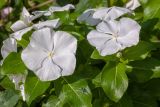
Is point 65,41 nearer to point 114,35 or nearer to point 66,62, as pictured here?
point 66,62

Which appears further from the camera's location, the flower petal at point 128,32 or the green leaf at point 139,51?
the green leaf at point 139,51

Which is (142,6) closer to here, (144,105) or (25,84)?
(144,105)

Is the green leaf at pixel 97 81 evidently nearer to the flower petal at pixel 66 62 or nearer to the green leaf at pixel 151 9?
the flower petal at pixel 66 62

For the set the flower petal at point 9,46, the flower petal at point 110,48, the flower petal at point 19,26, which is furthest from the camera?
the flower petal at point 19,26

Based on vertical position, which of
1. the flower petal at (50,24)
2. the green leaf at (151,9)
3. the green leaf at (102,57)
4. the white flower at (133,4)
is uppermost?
the flower petal at (50,24)

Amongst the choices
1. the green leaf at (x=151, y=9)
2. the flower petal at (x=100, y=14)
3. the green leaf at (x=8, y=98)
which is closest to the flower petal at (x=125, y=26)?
the flower petal at (x=100, y=14)

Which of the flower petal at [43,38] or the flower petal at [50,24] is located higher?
the flower petal at [43,38]
